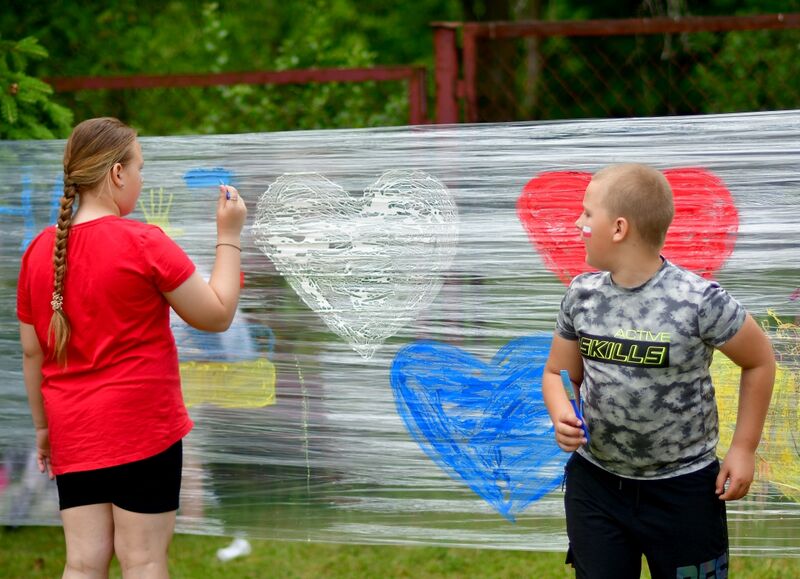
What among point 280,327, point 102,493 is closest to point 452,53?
point 280,327

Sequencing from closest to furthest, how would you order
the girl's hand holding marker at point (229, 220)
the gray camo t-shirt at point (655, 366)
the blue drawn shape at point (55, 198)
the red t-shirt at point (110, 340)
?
the gray camo t-shirt at point (655, 366), the red t-shirt at point (110, 340), the girl's hand holding marker at point (229, 220), the blue drawn shape at point (55, 198)

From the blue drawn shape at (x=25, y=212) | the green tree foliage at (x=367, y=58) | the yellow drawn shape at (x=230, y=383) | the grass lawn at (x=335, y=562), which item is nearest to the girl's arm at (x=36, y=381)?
the yellow drawn shape at (x=230, y=383)

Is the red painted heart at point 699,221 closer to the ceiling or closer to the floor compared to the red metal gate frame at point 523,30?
closer to the floor

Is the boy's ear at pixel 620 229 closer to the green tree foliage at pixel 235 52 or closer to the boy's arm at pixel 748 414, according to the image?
the boy's arm at pixel 748 414

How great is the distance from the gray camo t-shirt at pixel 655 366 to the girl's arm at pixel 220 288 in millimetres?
814

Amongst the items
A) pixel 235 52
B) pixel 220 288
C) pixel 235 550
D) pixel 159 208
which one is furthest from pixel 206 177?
pixel 235 52

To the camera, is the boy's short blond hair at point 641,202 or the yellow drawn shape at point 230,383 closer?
the boy's short blond hair at point 641,202

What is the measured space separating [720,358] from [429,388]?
2.75 ft

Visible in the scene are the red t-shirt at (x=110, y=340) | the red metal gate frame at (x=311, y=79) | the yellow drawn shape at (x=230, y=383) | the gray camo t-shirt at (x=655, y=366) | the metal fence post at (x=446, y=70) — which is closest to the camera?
the gray camo t-shirt at (x=655, y=366)

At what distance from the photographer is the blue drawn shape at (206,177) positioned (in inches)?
119

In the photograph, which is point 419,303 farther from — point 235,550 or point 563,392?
point 235,550

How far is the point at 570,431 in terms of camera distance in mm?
1932

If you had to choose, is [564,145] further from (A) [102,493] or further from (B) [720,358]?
(A) [102,493]

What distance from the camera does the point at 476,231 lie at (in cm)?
282
